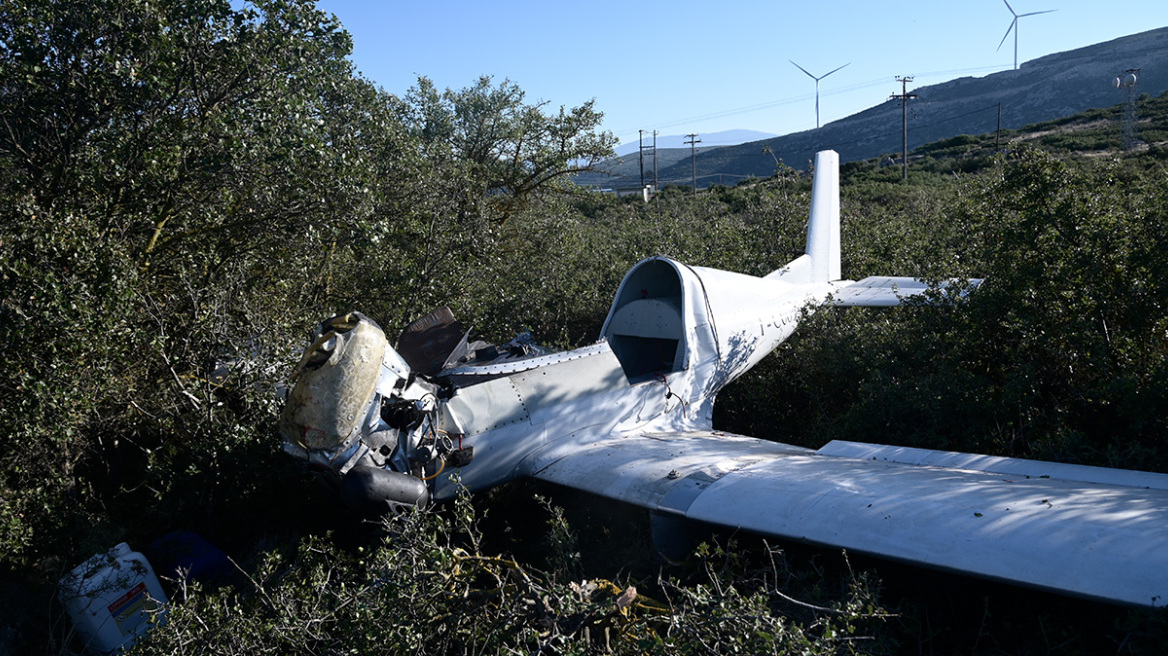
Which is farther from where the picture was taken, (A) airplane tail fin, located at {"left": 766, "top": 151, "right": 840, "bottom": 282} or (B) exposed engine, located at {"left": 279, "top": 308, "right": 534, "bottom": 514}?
(A) airplane tail fin, located at {"left": 766, "top": 151, "right": 840, "bottom": 282}

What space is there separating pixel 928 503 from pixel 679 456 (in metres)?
2.02

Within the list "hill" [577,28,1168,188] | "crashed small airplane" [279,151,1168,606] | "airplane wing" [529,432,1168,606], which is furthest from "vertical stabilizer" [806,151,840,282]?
"hill" [577,28,1168,188]

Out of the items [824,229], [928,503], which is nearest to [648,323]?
[824,229]

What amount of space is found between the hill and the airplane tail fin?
55.3m

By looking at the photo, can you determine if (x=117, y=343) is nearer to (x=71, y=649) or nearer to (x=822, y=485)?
(x=71, y=649)

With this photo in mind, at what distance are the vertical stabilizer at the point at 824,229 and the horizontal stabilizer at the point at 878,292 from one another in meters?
0.43

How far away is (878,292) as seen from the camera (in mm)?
8500

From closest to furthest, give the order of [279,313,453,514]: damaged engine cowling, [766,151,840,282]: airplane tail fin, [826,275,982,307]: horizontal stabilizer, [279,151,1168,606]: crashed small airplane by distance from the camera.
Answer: [279,151,1168,606]: crashed small airplane → [279,313,453,514]: damaged engine cowling → [826,275,982,307]: horizontal stabilizer → [766,151,840,282]: airplane tail fin

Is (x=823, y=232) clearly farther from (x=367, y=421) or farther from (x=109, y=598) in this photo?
(x=109, y=598)

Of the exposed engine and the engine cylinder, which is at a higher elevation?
the exposed engine

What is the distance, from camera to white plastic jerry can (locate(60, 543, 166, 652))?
174 inches

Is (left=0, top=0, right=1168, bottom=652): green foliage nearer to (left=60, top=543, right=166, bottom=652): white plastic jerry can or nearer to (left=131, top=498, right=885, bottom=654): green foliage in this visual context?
(left=131, top=498, right=885, bottom=654): green foliage

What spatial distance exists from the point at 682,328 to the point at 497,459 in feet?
8.25

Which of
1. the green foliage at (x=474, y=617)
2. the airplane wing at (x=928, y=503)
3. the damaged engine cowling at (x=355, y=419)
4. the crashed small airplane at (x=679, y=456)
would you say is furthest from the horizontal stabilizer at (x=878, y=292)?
the damaged engine cowling at (x=355, y=419)
